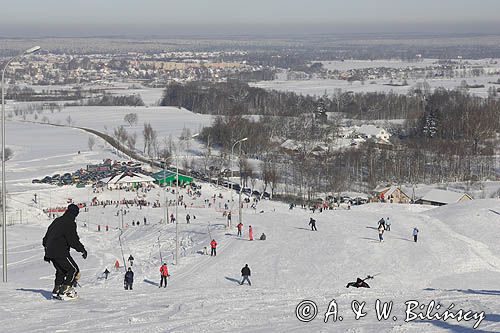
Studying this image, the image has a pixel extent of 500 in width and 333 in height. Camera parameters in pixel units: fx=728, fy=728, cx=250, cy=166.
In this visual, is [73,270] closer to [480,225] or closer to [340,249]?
[340,249]

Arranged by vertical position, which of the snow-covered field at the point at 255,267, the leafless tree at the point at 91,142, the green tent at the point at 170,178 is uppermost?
the snow-covered field at the point at 255,267

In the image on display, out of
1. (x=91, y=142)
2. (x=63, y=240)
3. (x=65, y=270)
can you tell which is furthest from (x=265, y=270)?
(x=91, y=142)

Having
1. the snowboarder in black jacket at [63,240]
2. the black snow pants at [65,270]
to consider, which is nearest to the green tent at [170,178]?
the black snow pants at [65,270]

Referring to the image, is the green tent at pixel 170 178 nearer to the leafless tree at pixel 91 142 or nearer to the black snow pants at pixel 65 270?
the leafless tree at pixel 91 142

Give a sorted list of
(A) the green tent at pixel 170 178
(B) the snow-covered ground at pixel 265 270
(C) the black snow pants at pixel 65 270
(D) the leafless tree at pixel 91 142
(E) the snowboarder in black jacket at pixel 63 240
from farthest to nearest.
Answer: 1. (D) the leafless tree at pixel 91 142
2. (A) the green tent at pixel 170 178
3. (C) the black snow pants at pixel 65 270
4. (E) the snowboarder in black jacket at pixel 63 240
5. (B) the snow-covered ground at pixel 265 270

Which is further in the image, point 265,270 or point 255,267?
point 255,267

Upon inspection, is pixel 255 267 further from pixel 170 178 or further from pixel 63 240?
pixel 170 178

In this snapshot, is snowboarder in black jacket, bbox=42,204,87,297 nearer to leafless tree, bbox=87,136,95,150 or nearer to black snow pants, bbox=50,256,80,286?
black snow pants, bbox=50,256,80,286

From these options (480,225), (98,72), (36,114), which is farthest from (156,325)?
(98,72)
